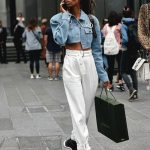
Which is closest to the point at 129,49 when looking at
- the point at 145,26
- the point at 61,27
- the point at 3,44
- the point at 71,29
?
the point at 145,26

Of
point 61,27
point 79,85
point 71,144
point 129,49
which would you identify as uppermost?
point 61,27

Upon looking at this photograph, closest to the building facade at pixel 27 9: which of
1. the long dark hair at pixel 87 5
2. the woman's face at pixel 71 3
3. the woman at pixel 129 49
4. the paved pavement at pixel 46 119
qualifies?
the paved pavement at pixel 46 119

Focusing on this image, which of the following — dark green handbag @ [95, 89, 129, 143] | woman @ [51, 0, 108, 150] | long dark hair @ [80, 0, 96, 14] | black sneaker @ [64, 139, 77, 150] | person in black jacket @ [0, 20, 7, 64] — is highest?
long dark hair @ [80, 0, 96, 14]

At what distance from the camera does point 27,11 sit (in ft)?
98.6

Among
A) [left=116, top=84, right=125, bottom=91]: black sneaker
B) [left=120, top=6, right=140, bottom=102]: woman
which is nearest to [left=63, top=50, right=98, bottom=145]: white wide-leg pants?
[left=120, top=6, right=140, bottom=102]: woman

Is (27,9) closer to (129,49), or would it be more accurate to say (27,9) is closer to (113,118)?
(129,49)

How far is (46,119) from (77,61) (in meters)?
3.31

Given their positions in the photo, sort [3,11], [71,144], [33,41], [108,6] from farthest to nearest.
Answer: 1. [3,11]
2. [108,6]
3. [33,41]
4. [71,144]

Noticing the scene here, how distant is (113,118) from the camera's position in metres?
5.57

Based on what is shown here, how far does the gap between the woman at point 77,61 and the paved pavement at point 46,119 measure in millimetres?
1025

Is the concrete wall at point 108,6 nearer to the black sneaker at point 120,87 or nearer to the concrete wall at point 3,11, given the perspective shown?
the black sneaker at point 120,87

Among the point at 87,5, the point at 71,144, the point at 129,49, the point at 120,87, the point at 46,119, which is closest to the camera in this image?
the point at 87,5

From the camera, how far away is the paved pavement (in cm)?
692

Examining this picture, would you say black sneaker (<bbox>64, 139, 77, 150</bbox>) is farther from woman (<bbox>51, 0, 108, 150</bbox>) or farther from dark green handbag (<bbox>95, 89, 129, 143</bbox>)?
dark green handbag (<bbox>95, 89, 129, 143</bbox>)
